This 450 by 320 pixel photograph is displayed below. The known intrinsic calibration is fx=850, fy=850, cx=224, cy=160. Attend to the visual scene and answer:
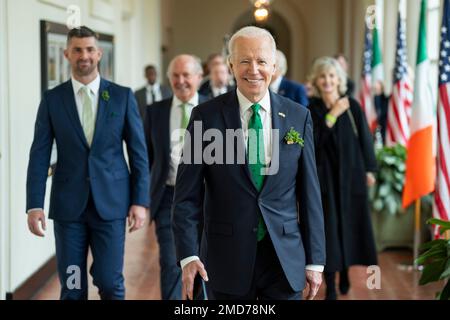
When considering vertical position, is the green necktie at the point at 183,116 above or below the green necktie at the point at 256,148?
above

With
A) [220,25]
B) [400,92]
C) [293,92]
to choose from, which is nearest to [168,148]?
[293,92]

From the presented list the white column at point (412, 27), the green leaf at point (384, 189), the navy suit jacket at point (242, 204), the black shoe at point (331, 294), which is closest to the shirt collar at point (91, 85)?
the navy suit jacket at point (242, 204)

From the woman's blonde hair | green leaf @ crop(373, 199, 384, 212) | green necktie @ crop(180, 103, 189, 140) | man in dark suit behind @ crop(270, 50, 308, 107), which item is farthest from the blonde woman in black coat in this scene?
green leaf @ crop(373, 199, 384, 212)

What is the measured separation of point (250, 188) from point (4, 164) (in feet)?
9.56

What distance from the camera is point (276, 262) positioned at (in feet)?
12.1

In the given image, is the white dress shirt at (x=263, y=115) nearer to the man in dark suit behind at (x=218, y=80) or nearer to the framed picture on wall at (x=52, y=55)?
the framed picture on wall at (x=52, y=55)

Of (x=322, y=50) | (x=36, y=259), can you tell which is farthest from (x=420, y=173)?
(x=322, y=50)

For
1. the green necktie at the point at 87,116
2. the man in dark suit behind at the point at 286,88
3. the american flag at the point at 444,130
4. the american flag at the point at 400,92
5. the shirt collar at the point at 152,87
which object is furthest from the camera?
the shirt collar at the point at 152,87

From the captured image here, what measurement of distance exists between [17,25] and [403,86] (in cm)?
558

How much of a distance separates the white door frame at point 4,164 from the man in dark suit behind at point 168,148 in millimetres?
1005

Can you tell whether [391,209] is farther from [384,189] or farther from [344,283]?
[344,283]

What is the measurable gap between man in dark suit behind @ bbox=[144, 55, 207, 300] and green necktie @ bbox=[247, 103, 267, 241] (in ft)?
7.05

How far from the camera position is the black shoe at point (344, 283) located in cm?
704

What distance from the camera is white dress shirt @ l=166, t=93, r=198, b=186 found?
229 inches
